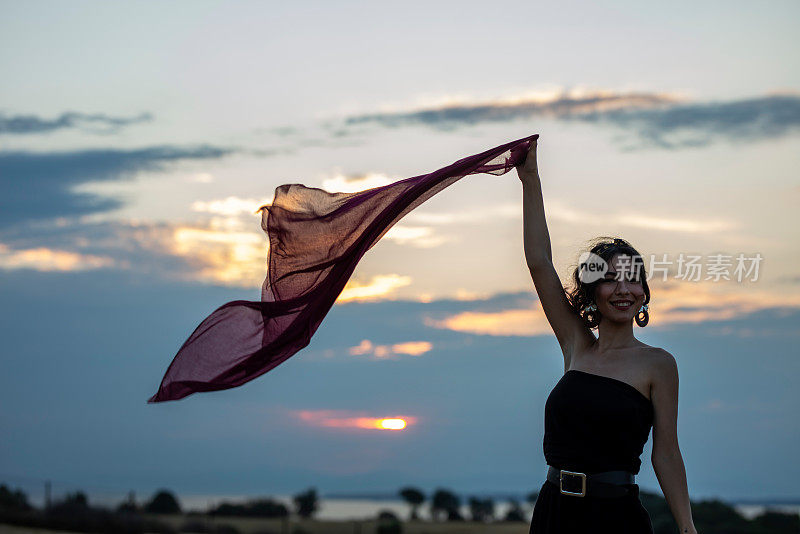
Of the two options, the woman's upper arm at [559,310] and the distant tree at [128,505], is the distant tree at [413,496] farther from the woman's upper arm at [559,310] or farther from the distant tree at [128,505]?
the woman's upper arm at [559,310]

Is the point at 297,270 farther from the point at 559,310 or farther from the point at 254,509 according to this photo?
the point at 254,509

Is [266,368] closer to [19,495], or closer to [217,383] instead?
[217,383]

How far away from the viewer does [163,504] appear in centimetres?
2025

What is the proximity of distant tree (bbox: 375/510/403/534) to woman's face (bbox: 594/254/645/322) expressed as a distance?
17.9 m

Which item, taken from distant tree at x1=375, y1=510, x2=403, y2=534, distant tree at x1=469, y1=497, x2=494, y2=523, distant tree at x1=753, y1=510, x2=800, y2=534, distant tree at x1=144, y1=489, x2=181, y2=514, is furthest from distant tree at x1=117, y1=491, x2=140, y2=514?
distant tree at x1=753, y1=510, x2=800, y2=534

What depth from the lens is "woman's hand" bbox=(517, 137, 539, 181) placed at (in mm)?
4430

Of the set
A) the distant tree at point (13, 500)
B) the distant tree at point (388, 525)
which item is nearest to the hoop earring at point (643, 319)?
the distant tree at point (13, 500)

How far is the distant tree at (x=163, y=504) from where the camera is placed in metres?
19.9

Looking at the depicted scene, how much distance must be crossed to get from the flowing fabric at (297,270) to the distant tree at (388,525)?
17500 mm

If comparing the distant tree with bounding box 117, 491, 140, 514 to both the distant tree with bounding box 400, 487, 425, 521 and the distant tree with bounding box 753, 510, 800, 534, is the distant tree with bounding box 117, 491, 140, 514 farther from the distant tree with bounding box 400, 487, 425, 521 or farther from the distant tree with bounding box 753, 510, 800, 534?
the distant tree with bounding box 753, 510, 800, 534

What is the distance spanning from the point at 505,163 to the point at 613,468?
1.51m

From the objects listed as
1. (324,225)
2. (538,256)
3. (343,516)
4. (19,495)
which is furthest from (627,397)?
(343,516)

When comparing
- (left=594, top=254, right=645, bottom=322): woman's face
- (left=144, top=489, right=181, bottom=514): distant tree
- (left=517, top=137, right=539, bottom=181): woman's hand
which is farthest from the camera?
(left=144, top=489, right=181, bottom=514): distant tree

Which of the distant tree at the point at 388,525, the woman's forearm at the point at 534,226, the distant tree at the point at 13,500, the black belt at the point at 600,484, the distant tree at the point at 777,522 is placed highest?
the woman's forearm at the point at 534,226
